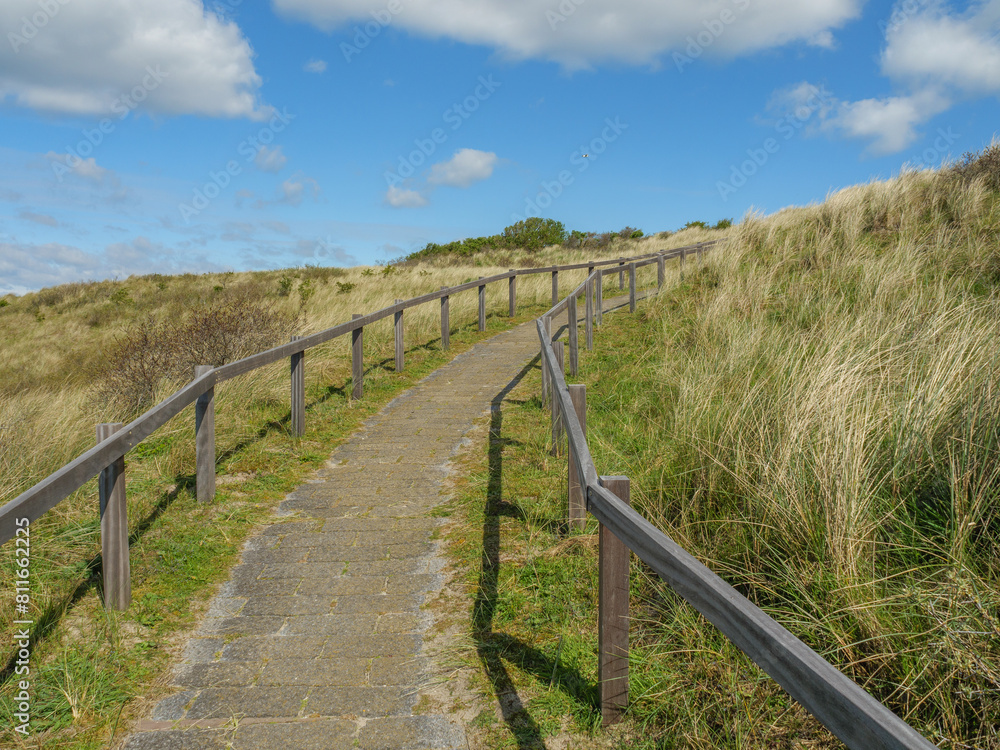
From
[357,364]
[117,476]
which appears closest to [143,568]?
[117,476]

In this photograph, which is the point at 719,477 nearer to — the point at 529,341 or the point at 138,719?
the point at 138,719

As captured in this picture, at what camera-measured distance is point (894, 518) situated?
3270mm

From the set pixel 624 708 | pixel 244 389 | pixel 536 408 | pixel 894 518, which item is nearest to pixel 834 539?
pixel 894 518

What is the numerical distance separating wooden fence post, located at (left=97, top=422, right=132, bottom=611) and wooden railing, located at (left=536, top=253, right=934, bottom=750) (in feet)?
8.39

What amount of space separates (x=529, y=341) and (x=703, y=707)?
10.9 meters

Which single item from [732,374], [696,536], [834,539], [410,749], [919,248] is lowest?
[410,749]

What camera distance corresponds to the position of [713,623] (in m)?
2.05

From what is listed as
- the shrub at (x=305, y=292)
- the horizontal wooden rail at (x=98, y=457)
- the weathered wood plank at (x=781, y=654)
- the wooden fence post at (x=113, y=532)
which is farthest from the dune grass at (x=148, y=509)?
the shrub at (x=305, y=292)

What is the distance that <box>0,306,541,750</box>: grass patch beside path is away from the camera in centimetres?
325

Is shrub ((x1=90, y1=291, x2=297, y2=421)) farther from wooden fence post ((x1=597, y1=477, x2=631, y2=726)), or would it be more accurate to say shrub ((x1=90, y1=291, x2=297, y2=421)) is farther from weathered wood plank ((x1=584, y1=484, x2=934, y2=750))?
weathered wood plank ((x1=584, y1=484, x2=934, y2=750))

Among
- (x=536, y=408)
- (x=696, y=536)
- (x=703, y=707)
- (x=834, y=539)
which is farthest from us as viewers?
(x=536, y=408)

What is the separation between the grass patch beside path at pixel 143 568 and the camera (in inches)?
128

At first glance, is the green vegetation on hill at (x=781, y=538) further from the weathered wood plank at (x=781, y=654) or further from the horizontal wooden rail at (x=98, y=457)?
the horizontal wooden rail at (x=98, y=457)

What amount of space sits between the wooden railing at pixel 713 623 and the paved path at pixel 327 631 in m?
0.81
